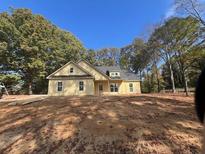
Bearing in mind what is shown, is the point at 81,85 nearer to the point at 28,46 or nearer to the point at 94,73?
the point at 94,73

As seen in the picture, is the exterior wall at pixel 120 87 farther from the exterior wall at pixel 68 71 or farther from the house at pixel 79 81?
the exterior wall at pixel 68 71

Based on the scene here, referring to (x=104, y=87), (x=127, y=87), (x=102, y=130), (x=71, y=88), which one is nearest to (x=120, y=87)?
(x=127, y=87)

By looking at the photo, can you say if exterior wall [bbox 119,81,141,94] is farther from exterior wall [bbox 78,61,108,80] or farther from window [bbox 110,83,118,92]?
exterior wall [bbox 78,61,108,80]

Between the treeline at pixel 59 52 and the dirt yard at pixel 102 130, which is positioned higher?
the treeline at pixel 59 52

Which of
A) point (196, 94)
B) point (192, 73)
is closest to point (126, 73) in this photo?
point (192, 73)

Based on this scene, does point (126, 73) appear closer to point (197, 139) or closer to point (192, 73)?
point (192, 73)

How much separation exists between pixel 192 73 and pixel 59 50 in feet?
74.3

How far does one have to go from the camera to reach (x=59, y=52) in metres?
38.0

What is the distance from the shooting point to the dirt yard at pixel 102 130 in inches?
229

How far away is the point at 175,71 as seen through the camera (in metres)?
41.6

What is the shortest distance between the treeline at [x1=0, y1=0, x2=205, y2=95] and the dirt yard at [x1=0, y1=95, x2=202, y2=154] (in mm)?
13735

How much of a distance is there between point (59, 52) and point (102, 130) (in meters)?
32.7

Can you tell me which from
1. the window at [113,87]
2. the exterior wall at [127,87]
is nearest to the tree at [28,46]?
the window at [113,87]

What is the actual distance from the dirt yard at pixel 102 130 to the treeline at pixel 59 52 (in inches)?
541
